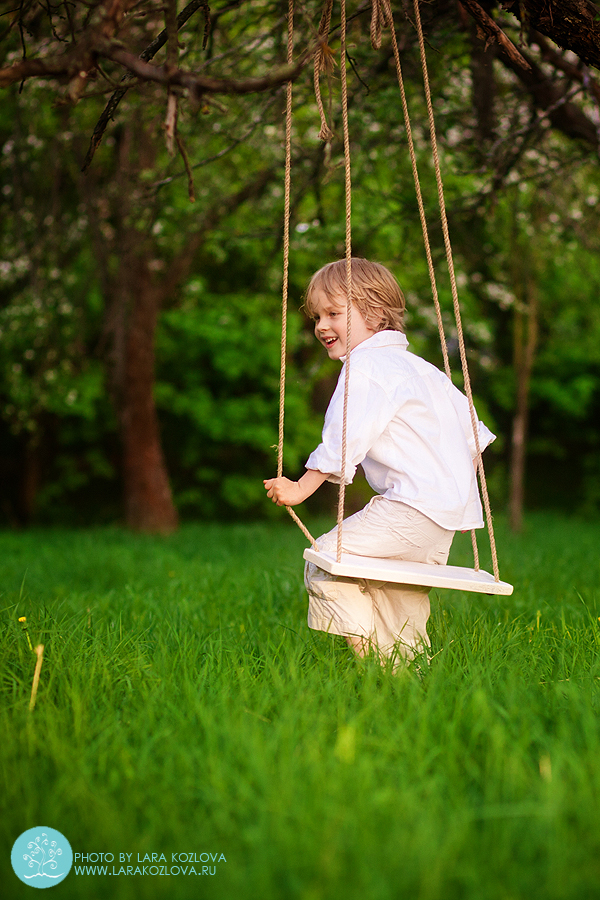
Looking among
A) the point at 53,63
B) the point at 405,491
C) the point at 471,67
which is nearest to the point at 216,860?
the point at 405,491

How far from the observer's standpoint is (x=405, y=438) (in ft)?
8.83

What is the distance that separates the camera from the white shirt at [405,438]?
2.59 m

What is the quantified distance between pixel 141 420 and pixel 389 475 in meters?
7.04

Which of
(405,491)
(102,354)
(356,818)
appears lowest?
(356,818)

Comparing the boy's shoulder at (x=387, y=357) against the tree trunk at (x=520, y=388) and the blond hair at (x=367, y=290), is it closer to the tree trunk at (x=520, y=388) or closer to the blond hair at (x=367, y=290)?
the blond hair at (x=367, y=290)

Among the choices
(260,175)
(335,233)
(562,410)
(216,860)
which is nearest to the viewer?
(216,860)

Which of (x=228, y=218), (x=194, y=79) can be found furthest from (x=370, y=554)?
(x=228, y=218)

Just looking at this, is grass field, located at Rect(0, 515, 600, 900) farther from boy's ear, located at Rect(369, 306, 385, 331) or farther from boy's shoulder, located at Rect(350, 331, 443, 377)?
boy's ear, located at Rect(369, 306, 385, 331)

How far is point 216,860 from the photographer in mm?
1519

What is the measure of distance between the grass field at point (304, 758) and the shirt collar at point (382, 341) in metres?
1.11

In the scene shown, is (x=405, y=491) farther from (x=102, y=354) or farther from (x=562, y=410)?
(x=562, y=410)

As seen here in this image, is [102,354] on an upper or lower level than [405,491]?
upper

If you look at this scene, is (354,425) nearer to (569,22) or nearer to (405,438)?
(405,438)

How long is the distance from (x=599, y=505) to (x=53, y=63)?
52.6ft
